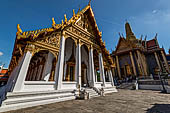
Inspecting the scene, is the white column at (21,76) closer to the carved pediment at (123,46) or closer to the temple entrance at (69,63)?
the temple entrance at (69,63)

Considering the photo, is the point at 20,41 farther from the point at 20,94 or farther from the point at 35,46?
the point at 20,94

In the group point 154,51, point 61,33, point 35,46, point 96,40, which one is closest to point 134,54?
point 154,51

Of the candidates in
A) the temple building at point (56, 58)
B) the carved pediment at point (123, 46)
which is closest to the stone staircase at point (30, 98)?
the temple building at point (56, 58)

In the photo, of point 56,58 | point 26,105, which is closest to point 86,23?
point 56,58

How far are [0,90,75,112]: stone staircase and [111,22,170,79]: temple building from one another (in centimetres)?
1854

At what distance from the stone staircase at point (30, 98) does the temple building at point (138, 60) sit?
18.5 metres

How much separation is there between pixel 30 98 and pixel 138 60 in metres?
21.7

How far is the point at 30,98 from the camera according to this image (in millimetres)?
3725

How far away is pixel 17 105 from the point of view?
3299 mm

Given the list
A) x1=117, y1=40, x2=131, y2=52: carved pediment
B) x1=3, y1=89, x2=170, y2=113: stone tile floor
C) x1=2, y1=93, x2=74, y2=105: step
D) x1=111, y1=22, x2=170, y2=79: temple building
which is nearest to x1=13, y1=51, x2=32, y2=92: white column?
x1=2, y1=93, x2=74, y2=105: step

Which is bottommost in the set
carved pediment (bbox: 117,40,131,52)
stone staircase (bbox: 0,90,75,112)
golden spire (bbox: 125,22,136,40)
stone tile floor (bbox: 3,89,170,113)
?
stone tile floor (bbox: 3,89,170,113)

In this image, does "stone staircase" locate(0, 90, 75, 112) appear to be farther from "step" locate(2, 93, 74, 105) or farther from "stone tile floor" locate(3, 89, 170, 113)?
"stone tile floor" locate(3, 89, 170, 113)

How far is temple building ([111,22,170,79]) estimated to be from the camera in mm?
18141

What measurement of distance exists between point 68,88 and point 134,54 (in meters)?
20.1
